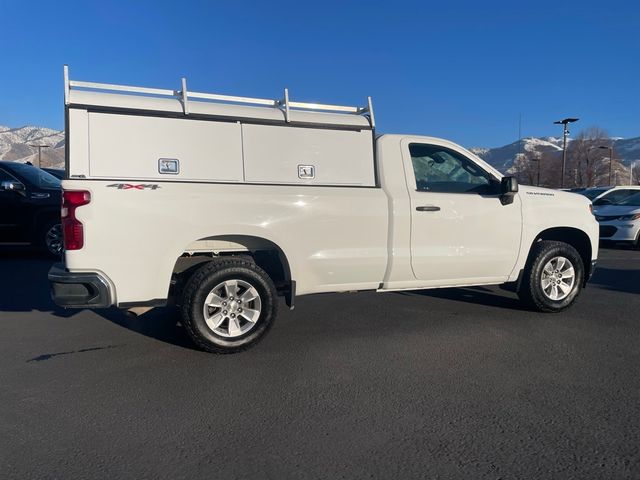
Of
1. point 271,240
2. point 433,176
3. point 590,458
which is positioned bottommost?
point 590,458

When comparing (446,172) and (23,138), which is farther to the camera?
(23,138)

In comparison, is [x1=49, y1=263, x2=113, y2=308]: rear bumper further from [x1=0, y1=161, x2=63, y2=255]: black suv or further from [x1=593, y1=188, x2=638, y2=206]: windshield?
[x1=593, y1=188, x2=638, y2=206]: windshield

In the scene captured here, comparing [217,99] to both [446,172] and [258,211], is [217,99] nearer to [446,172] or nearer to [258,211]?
[258,211]

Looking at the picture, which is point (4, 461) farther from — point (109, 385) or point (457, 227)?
point (457, 227)

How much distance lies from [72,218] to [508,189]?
423cm

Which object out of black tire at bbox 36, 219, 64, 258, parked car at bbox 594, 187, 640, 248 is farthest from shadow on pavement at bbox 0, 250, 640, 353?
parked car at bbox 594, 187, 640, 248

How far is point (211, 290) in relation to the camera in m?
4.60

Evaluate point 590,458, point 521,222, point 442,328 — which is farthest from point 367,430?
point 521,222

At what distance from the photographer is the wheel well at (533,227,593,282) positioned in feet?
20.5

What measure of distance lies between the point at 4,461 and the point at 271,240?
257 centimetres

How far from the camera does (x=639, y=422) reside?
334 centimetres

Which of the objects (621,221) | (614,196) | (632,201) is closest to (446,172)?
(621,221)

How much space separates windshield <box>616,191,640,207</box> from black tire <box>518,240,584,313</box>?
8.63m

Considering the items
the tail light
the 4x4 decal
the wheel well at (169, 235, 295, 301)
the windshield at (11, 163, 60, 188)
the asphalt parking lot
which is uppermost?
the windshield at (11, 163, 60, 188)
